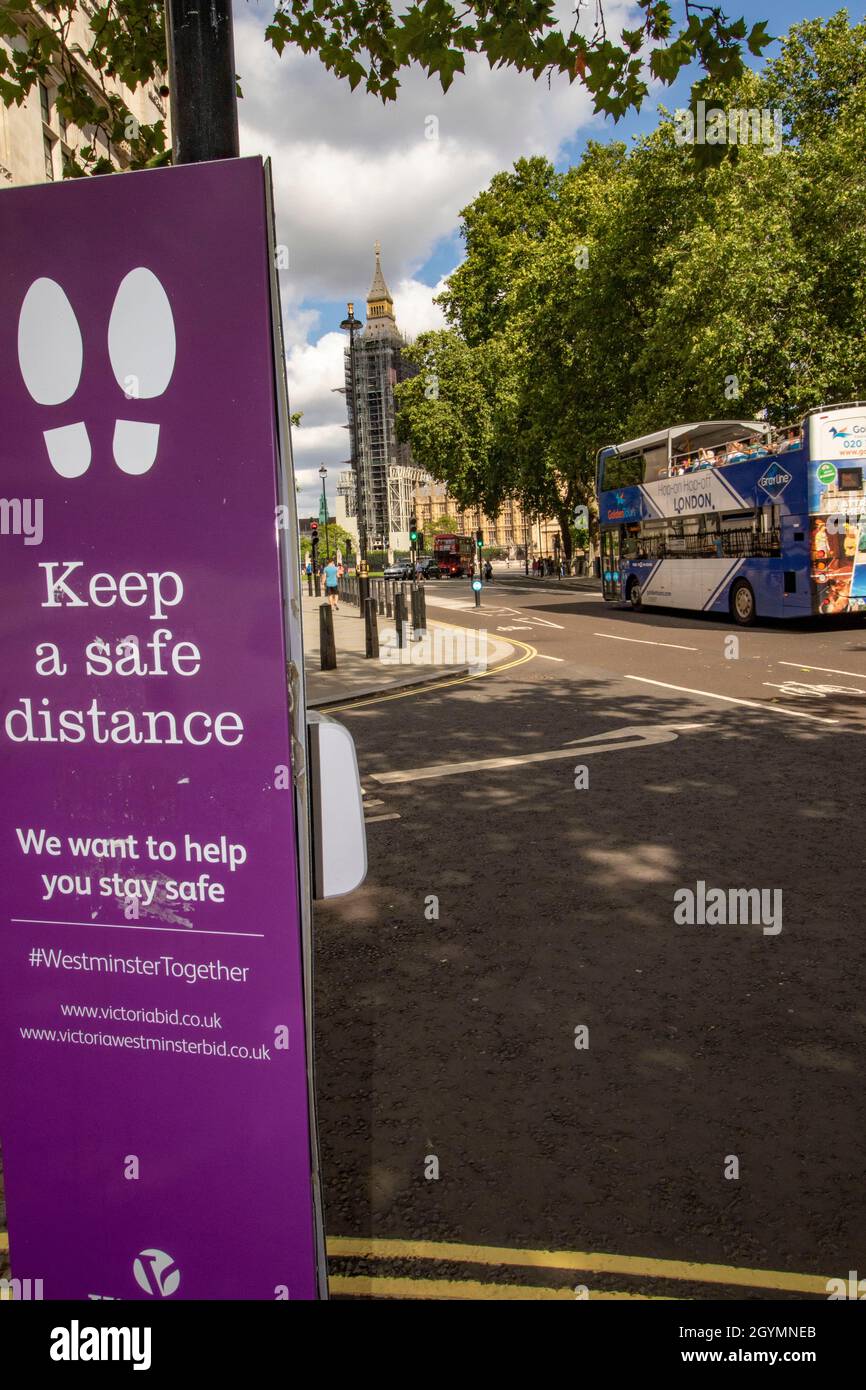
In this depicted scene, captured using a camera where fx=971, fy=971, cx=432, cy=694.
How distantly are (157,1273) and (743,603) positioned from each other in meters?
19.4

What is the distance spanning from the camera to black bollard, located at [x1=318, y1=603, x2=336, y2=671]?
590 inches

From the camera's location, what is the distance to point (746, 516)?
62.1 ft

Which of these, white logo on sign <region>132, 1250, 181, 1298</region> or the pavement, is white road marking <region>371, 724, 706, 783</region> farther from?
white logo on sign <region>132, 1250, 181, 1298</region>

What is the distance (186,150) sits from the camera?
1.77 meters

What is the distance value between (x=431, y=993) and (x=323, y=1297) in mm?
2212

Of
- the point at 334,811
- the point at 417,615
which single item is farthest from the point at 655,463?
the point at 334,811

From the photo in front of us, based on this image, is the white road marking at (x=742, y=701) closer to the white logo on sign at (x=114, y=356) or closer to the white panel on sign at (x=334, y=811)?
the white panel on sign at (x=334, y=811)

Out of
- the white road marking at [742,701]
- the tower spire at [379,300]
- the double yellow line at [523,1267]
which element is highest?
the tower spire at [379,300]

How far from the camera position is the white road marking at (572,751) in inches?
313

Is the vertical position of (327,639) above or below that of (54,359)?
below

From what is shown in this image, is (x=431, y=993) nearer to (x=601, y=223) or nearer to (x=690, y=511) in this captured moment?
(x=690, y=511)

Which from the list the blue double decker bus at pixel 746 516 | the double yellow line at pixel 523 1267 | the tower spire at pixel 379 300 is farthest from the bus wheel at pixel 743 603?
the tower spire at pixel 379 300

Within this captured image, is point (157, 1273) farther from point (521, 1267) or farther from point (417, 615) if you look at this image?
point (417, 615)

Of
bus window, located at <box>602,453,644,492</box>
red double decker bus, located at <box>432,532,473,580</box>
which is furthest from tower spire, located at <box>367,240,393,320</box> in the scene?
bus window, located at <box>602,453,644,492</box>
